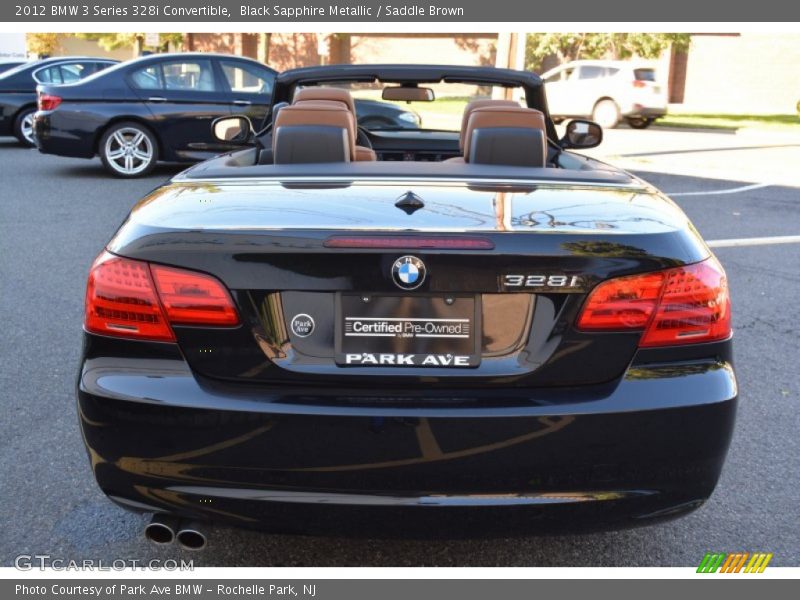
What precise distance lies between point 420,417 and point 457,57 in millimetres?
44887

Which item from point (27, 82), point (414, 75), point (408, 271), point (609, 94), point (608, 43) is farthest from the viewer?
point (608, 43)

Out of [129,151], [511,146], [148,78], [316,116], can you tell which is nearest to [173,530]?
[316,116]

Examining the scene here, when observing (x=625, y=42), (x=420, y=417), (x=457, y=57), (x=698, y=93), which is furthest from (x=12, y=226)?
(x=457, y=57)

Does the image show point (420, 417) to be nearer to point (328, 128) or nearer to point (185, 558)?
point (185, 558)

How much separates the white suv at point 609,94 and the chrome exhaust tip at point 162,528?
76.3ft

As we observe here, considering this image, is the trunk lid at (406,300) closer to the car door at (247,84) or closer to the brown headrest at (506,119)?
the brown headrest at (506,119)

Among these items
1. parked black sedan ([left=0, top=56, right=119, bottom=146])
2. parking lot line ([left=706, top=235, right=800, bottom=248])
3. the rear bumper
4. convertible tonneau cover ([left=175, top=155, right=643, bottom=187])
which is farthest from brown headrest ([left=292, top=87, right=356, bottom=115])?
parked black sedan ([left=0, top=56, right=119, bottom=146])

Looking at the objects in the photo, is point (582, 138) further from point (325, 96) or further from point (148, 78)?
point (148, 78)

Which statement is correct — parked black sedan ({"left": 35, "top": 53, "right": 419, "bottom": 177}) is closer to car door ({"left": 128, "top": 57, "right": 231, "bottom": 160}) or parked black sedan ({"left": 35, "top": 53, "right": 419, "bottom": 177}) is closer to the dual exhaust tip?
car door ({"left": 128, "top": 57, "right": 231, "bottom": 160})

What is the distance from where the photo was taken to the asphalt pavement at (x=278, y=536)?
10.7ft

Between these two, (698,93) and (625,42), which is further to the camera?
(698,93)

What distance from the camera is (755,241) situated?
9.11 m

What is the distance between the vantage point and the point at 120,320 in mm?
2674

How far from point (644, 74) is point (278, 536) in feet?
80.6
